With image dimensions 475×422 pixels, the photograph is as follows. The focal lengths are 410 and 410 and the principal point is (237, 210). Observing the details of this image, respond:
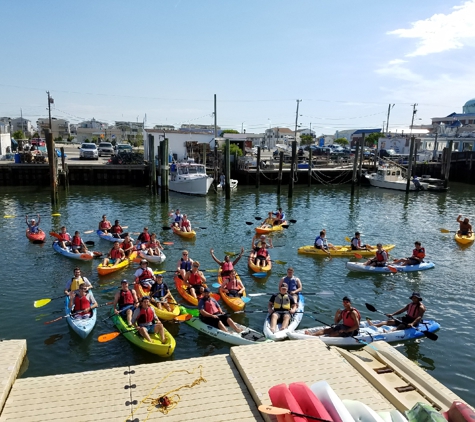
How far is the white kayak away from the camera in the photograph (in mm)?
11445

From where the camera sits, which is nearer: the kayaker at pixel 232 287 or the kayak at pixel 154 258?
the kayaker at pixel 232 287

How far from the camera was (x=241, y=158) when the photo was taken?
160ft

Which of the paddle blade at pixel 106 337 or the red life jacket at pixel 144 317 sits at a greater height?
the red life jacket at pixel 144 317

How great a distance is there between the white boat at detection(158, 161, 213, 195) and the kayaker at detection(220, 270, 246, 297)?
926 inches

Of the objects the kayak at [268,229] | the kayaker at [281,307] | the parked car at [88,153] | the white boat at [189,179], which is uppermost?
the parked car at [88,153]

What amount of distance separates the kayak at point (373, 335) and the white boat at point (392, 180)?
34063mm

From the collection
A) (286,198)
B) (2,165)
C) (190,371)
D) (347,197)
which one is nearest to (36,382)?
(190,371)

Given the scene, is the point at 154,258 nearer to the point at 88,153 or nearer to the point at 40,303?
the point at 40,303

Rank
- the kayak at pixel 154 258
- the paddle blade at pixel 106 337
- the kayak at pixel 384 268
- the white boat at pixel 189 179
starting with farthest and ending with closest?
the white boat at pixel 189 179 → the kayak at pixel 154 258 → the kayak at pixel 384 268 → the paddle blade at pixel 106 337

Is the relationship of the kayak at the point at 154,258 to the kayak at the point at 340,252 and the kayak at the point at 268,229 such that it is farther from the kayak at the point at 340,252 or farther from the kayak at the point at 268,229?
the kayak at the point at 268,229

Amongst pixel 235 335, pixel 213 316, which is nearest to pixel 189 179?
pixel 213 316

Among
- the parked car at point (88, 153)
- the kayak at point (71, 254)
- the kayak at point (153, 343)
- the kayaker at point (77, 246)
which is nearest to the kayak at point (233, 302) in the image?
the kayak at point (153, 343)

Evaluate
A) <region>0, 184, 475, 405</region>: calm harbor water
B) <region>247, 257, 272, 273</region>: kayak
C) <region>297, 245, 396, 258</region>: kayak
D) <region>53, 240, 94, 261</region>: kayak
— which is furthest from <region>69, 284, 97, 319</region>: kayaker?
<region>297, 245, 396, 258</region>: kayak

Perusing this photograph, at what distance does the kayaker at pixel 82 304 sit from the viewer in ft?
41.4
